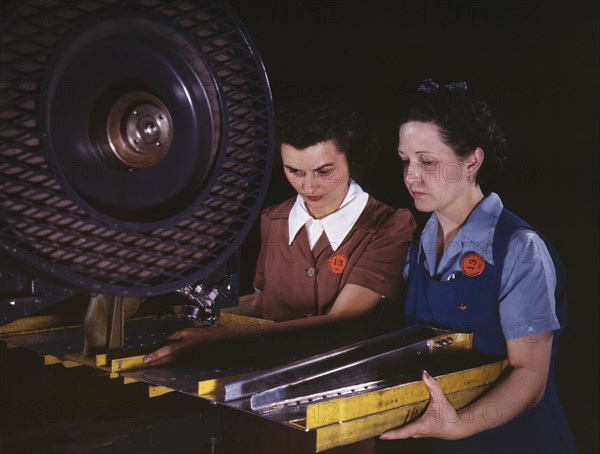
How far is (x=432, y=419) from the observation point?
106 centimetres

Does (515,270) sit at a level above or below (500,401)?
above

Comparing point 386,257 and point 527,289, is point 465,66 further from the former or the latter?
point 527,289

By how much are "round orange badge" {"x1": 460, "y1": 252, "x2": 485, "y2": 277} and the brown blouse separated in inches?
9.1

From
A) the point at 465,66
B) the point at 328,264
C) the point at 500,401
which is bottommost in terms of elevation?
the point at 500,401

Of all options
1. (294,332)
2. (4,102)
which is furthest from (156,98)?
(294,332)

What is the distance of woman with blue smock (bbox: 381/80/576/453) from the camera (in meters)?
1.45

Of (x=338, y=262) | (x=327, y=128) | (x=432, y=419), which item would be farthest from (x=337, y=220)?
(x=432, y=419)

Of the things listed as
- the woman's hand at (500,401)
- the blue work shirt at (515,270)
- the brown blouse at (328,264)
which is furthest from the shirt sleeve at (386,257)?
the woman's hand at (500,401)

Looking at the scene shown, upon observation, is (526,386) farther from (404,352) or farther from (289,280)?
(289,280)

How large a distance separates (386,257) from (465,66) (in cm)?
55

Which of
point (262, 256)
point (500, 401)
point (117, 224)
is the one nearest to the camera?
point (117, 224)

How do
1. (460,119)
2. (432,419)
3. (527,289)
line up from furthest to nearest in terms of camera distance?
1. (460,119)
2. (527,289)
3. (432,419)

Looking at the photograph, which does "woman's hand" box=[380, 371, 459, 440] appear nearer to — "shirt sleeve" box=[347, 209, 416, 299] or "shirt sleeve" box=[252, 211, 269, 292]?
"shirt sleeve" box=[347, 209, 416, 299]

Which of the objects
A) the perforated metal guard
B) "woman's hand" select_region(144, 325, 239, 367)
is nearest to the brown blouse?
"woman's hand" select_region(144, 325, 239, 367)
